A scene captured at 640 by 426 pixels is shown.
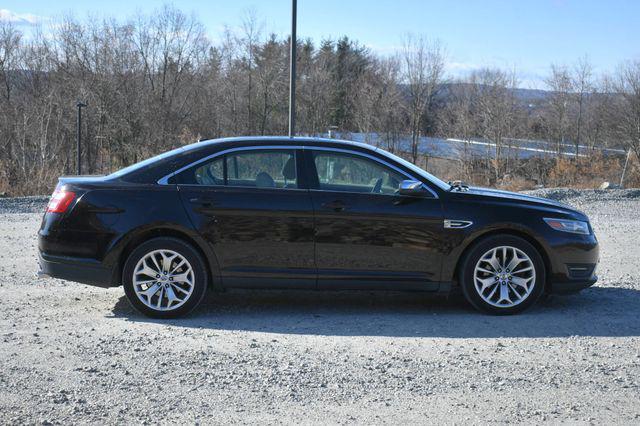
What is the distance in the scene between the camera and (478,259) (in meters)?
6.76

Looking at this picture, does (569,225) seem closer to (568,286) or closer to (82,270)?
(568,286)

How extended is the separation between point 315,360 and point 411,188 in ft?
6.61

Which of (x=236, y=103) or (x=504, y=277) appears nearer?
(x=504, y=277)

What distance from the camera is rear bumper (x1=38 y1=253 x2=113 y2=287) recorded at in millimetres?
6590

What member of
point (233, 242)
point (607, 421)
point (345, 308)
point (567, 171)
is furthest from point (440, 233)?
point (567, 171)

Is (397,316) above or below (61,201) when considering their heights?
below

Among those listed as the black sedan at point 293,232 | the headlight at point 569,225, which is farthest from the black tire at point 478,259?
the headlight at point 569,225

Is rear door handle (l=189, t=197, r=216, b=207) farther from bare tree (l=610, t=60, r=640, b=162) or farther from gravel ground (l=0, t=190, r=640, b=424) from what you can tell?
bare tree (l=610, t=60, r=640, b=162)

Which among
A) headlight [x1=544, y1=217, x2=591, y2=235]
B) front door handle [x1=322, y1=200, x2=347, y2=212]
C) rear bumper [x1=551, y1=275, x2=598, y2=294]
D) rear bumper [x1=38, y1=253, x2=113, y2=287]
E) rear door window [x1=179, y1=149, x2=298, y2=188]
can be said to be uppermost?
rear door window [x1=179, y1=149, x2=298, y2=188]

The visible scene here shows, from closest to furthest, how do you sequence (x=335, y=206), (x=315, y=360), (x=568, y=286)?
(x=315, y=360) → (x=335, y=206) → (x=568, y=286)

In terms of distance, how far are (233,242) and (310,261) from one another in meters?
0.71

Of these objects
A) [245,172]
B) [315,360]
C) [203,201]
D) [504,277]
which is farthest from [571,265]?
[203,201]

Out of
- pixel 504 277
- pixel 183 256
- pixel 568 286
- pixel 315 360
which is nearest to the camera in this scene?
pixel 315 360

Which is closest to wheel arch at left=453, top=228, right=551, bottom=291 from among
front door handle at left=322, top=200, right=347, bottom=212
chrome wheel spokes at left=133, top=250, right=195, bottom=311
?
front door handle at left=322, top=200, right=347, bottom=212
